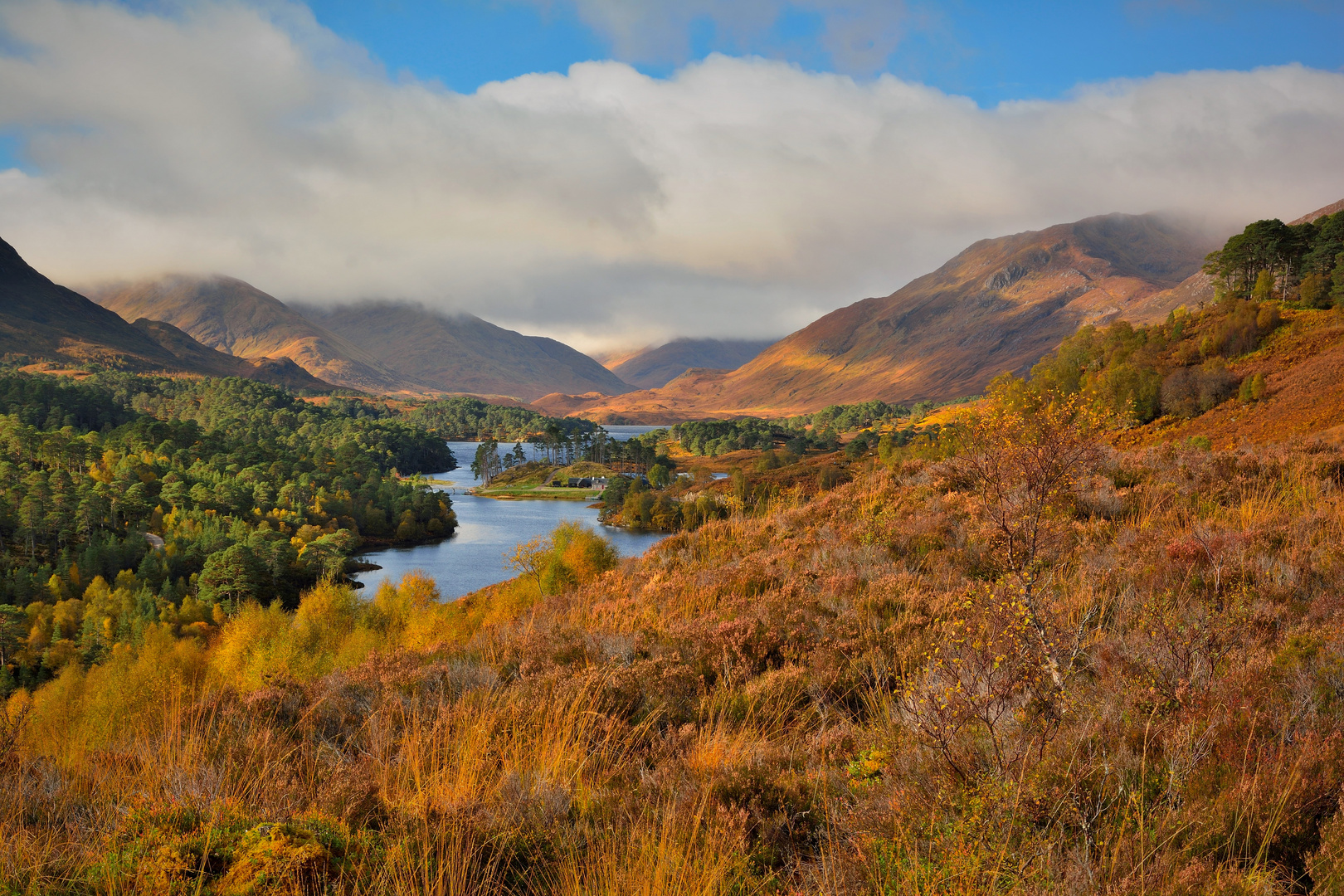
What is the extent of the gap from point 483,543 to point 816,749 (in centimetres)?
7672

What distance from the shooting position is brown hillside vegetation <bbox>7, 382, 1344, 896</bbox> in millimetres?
2775

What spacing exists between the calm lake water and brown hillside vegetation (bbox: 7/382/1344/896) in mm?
37031

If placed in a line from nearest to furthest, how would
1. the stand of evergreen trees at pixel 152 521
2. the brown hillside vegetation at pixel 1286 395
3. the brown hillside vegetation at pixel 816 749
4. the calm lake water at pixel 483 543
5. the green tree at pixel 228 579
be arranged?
1. the brown hillside vegetation at pixel 816 749
2. the brown hillside vegetation at pixel 1286 395
3. the stand of evergreen trees at pixel 152 521
4. the green tree at pixel 228 579
5. the calm lake water at pixel 483 543

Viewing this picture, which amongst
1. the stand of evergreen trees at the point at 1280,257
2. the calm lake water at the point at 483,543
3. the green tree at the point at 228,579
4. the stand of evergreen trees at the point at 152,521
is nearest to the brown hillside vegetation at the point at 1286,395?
the stand of evergreen trees at the point at 1280,257

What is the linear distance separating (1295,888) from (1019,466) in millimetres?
4949

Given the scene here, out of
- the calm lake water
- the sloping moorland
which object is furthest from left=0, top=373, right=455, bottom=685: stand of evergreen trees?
the sloping moorland

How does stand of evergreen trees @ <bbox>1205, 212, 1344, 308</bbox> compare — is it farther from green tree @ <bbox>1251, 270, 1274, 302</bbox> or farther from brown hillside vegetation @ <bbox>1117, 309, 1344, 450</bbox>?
brown hillside vegetation @ <bbox>1117, 309, 1344, 450</bbox>

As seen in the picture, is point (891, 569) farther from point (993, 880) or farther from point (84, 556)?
point (84, 556)

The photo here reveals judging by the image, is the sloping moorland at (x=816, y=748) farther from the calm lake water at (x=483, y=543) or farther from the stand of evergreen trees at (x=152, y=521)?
the stand of evergreen trees at (x=152, y=521)

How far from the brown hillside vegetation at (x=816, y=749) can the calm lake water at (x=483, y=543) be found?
37031mm

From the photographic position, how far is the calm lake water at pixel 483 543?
6106cm

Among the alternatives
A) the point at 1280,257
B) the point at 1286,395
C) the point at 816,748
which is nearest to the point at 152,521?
the point at 816,748

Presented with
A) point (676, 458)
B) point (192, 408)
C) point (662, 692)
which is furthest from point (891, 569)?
point (192, 408)

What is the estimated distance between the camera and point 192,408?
173750mm
